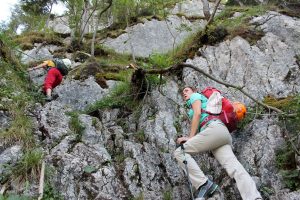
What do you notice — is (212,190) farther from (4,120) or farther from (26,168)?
(4,120)

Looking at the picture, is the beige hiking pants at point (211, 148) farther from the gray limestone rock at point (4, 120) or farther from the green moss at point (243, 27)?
the green moss at point (243, 27)

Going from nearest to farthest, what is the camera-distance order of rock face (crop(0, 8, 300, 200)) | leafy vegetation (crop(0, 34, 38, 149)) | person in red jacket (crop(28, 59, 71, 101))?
rock face (crop(0, 8, 300, 200))
leafy vegetation (crop(0, 34, 38, 149))
person in red jacket (crop(28, 59, 71, 101))

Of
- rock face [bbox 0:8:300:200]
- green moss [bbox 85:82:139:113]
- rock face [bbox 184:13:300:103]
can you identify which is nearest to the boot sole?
rock face [bbox 0:8:300:200]

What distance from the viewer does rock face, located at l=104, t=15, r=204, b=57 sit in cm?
2008

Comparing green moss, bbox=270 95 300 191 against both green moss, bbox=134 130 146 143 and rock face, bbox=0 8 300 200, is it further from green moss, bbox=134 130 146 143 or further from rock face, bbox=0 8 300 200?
green moss, bbox=134 130 146 143

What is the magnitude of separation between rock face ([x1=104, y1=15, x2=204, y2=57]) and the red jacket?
8.10 m

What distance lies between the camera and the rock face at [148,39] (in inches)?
790

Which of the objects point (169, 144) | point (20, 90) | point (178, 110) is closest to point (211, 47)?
point (178, 110)

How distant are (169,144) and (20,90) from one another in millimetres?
4632

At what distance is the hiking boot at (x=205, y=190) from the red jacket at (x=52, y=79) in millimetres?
6520

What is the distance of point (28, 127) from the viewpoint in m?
8.14

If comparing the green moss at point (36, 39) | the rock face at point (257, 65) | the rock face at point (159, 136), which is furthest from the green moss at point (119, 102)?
the green moss at point (36, 39)

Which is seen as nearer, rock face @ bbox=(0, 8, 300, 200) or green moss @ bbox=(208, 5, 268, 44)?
rock face @ bbox=(0, 8, 300, 200)

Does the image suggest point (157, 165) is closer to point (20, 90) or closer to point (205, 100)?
point (205, 100)
